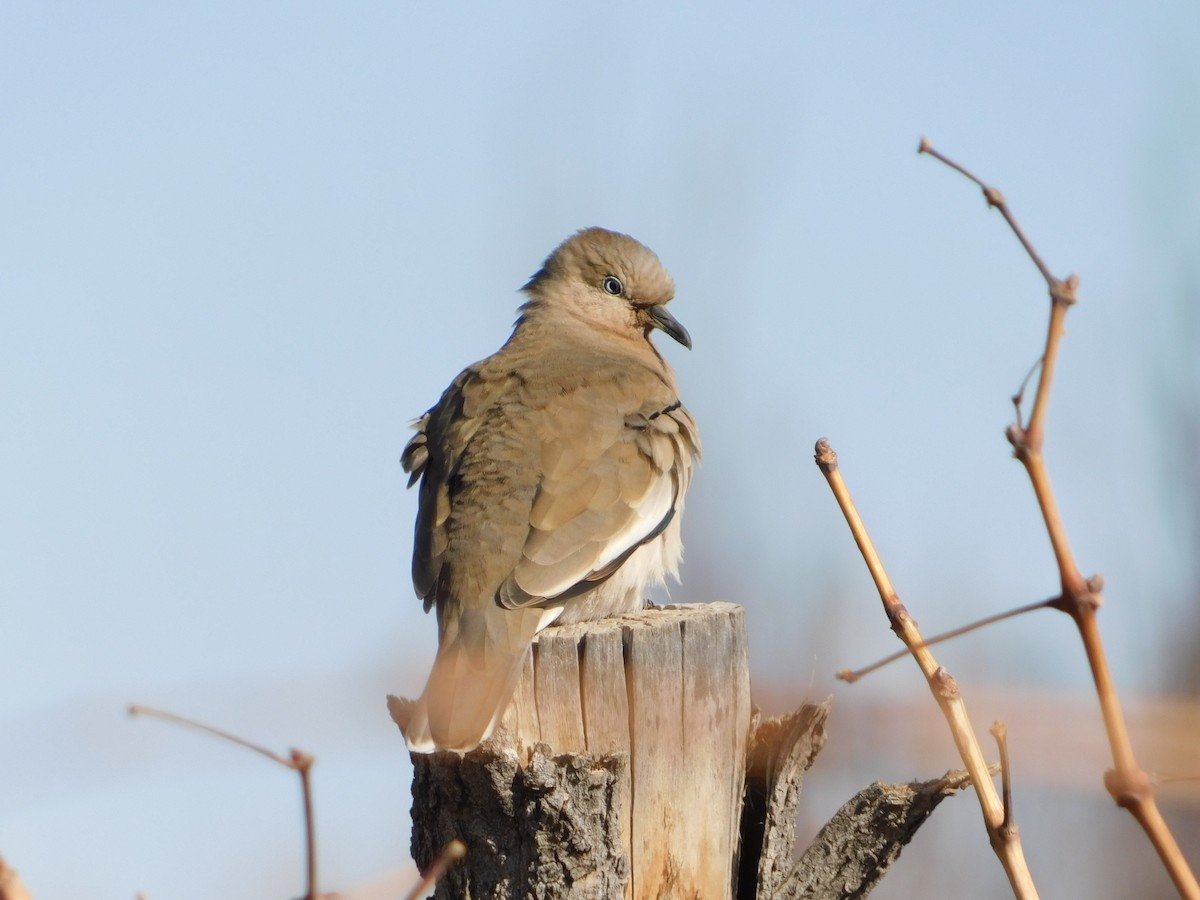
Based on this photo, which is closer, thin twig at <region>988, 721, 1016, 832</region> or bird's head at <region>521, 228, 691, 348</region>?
thin twig at <region>988, 721, 1016, 832</region>

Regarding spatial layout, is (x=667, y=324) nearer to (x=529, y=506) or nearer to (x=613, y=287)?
(x=613, y=287)

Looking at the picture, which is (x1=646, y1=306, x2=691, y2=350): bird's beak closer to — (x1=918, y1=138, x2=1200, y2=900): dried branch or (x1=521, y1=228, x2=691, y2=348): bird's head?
(x1=521, y1=228, x2=691, y2=348): bird's head

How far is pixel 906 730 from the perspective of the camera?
51.9 inches

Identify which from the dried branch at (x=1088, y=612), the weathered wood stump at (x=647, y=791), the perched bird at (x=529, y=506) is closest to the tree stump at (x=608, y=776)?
the weathered wood stump at (x=647, y=791)

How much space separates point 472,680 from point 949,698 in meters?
2.22

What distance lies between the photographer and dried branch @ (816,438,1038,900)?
5.49 feet

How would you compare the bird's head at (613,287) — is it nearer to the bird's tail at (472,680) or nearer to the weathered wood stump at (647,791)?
the bird's tail at (472,680)

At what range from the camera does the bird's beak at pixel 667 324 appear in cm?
625

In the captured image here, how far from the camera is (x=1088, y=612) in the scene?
1355 mm

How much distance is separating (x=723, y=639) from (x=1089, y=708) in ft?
8.89

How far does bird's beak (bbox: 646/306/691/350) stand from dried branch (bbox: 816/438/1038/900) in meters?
4.32

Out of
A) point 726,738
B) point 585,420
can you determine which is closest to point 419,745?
point 726,738

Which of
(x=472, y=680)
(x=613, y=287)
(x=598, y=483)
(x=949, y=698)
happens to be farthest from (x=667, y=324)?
(x=949, y=698)

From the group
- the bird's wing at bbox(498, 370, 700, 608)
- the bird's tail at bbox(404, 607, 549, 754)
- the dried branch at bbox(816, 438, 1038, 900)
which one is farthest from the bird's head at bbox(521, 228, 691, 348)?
the dried branch at bbox(816, 438, 1038, 900)
